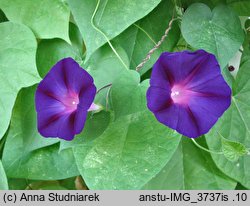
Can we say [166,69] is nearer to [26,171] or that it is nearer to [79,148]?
[79,148]

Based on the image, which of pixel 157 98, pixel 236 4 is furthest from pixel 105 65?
pixel 236 4

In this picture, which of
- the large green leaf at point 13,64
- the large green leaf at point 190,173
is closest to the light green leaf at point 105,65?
the large green leaf at point 13,64

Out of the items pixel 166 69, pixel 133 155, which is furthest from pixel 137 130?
pixel 166 69

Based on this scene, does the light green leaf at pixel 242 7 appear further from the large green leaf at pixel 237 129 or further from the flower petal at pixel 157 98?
the flower petal at pixel 157 98

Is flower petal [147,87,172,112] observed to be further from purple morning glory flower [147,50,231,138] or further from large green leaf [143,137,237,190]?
large green leaf [143,137,237,190]

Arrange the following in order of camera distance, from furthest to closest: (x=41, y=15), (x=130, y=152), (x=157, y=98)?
1. (x=41, y=15)
2. (x=130, y=152)
3. (x=157, y=98)

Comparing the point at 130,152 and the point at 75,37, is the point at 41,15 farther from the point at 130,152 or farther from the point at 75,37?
the point at 130,152
